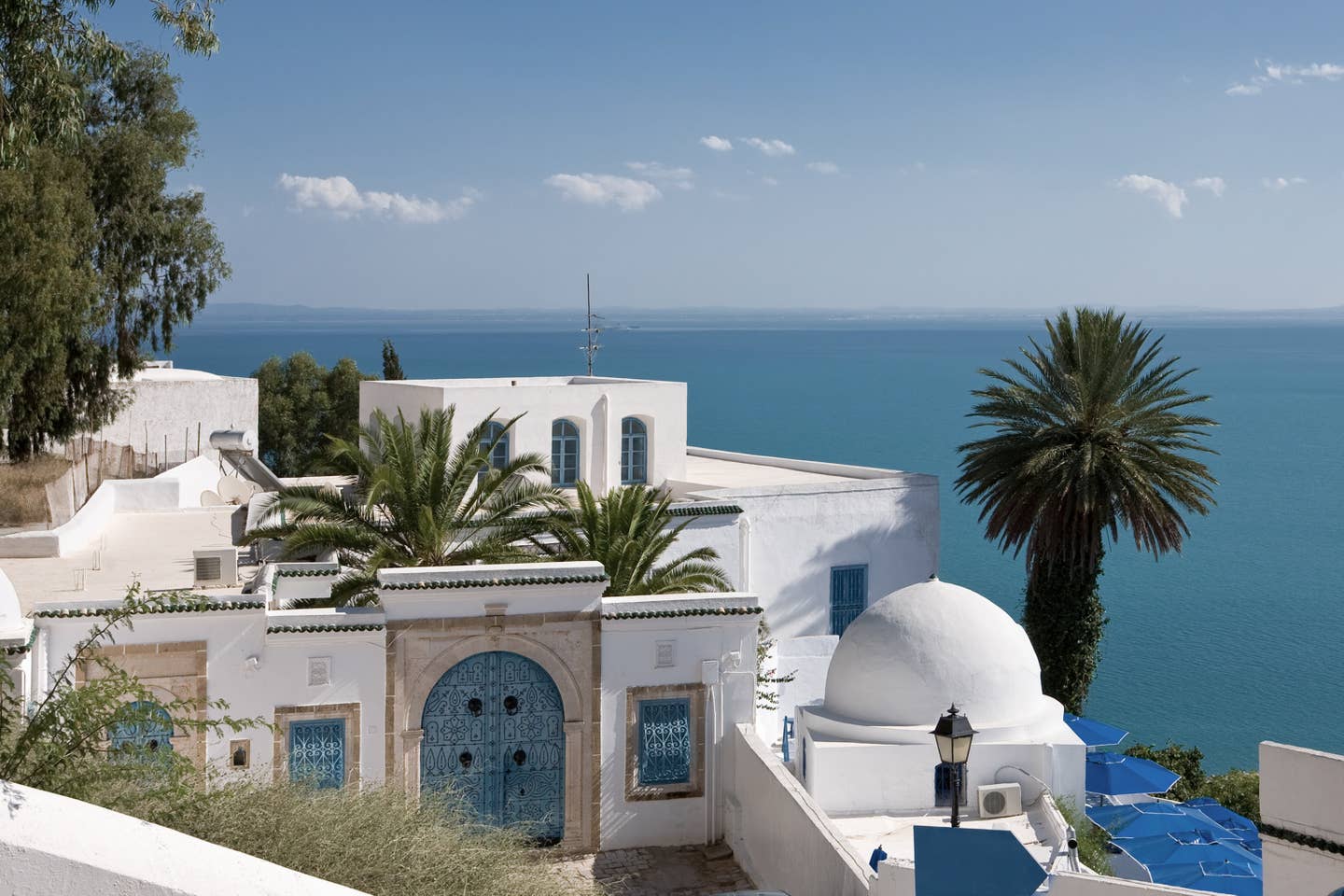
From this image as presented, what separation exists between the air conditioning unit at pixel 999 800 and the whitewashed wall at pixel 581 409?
42.1 feet

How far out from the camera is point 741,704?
15.3 metres

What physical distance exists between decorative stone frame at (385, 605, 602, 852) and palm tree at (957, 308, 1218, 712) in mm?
13563

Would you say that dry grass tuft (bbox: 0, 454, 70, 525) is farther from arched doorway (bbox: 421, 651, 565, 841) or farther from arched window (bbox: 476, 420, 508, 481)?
arched doorway (bbox: 421, 651, 565, 841)

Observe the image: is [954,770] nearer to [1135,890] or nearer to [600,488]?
[1135,890]

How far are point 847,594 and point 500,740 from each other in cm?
1278

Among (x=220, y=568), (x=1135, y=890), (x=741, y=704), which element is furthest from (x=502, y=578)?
(x=1135, y=890)

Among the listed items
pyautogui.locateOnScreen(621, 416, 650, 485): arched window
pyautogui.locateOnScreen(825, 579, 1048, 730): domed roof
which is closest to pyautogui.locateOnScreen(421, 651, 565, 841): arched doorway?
pyautogui.locateOnScreen(825, 579, 1048, 730): domed roof

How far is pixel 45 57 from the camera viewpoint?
36.7 feet

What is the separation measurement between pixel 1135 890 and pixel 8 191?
1806 cm

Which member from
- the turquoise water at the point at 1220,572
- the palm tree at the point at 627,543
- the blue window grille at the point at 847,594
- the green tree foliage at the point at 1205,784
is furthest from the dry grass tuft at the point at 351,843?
the turquoise water at the point at 1220,572

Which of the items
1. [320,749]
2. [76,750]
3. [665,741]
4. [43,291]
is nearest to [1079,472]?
[665,741]

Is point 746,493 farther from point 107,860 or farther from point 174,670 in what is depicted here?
point 107,860

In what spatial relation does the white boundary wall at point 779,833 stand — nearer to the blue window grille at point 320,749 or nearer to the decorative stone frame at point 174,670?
the blue window grille at point 320,749

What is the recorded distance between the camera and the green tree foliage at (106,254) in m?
21.5
